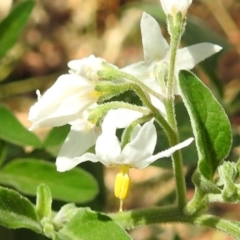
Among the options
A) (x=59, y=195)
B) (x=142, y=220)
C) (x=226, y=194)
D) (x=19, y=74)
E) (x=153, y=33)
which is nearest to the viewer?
(x=226, y=194)

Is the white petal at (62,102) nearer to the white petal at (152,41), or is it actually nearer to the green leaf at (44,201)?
the green leaf at (44,201)

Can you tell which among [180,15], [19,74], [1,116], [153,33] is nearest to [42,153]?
[1,116]

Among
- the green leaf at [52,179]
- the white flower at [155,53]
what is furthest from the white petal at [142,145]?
the green leaf at [52,179]

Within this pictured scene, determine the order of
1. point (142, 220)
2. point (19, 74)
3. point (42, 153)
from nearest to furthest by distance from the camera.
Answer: point (142, 220)
point (42, 153)
point (19, 74)

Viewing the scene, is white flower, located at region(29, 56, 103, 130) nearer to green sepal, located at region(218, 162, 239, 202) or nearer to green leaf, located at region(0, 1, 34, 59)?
green sepal, located at region(218, 162, 239, 202)

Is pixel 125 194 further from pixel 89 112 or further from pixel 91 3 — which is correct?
pixel 91 3
